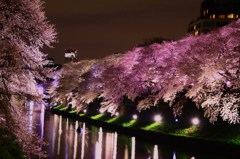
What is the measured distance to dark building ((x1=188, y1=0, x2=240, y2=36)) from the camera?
97312 millimetres

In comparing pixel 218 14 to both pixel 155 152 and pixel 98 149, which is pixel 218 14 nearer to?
pixel 98 149

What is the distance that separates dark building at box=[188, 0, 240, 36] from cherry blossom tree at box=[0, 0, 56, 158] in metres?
85.6

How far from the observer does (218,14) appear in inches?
3858

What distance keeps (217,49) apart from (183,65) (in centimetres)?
436

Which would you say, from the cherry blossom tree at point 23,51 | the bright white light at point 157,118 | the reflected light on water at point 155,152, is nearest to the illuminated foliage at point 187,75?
the bright white light at point 157,118

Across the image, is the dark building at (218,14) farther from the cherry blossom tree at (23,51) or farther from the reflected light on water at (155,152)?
the cherry blossom tree at (23,51)

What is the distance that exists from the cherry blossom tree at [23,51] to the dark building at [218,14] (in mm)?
85633

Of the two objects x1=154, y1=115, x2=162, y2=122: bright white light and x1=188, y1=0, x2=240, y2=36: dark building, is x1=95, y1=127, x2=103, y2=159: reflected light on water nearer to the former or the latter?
x1=154, y1=115, x2=162, y2=122: bright white light

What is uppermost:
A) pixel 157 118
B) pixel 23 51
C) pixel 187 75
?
pixel 187 75

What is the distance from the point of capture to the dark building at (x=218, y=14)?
97.3 metres

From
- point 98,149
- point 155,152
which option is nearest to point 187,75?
point 155,152

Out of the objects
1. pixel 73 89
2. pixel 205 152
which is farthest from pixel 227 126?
pixel 73 89

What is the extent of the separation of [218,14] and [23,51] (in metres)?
89.0

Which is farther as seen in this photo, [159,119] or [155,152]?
[159,119]
